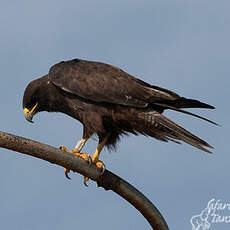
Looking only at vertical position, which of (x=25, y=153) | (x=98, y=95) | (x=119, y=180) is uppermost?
(x=98, y=95)

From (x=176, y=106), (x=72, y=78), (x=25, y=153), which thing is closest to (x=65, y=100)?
(x=72, y=78)

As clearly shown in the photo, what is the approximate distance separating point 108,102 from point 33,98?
5.23 feet

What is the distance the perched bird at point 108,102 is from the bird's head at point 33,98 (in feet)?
0.08

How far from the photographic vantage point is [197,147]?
7832mm

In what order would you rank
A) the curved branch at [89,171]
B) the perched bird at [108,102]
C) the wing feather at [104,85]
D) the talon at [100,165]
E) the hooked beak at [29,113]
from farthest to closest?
the hooked beak at [29,113] < the wing feather at [104,85] < the perched bird at [108,102] < the talon at [100,165] < the curved branch at [89,171]

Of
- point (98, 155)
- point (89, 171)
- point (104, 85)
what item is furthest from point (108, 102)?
point (89, 171)

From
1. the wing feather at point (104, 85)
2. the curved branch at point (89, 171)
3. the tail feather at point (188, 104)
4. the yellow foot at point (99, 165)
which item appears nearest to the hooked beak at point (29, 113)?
the wing feather at point (104, 85)

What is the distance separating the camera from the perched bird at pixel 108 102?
849 centimetres

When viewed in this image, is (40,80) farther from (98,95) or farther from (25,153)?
(25,153)

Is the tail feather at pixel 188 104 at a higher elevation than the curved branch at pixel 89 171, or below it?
higher

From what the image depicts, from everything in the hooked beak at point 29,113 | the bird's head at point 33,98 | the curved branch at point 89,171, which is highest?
the bird's head at point 33,98

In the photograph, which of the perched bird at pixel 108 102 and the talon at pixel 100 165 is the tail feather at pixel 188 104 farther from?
the talon at pixel 100 165

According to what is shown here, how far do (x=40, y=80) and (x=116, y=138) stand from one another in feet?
5.79

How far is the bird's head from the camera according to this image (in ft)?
31.8
